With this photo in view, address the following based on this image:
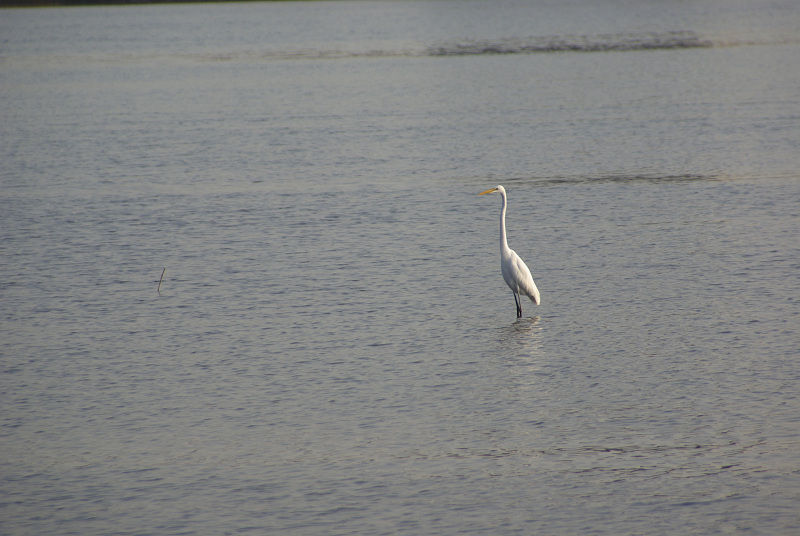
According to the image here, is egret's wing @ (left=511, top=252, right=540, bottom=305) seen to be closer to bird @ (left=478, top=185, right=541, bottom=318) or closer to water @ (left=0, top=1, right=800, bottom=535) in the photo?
bird @ (left=478, top=185, right=541, bottom=318)

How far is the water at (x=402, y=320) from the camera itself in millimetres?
6543

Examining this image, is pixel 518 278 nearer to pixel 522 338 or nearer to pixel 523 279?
pixel 523 279

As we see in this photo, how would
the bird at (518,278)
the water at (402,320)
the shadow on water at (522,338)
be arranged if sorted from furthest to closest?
the bird at (518,278), the shadow on water at (522,338), the water at (402,320)

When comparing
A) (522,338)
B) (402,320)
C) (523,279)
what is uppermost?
(523,279)

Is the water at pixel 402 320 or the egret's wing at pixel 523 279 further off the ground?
the egret's wing at pixel 523 279

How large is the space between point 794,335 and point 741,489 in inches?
129

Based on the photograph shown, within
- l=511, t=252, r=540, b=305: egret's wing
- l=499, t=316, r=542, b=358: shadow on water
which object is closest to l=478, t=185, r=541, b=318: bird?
l=511, t=252, r=540, b=305: egret's wing

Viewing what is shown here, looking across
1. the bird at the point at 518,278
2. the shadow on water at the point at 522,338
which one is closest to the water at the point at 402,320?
the shadow on water at the point at 522,338

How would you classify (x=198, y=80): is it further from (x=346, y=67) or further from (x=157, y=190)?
(x=157, y=190)

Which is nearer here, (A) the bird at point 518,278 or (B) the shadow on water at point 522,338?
(B) the shadow on water at point 522,338

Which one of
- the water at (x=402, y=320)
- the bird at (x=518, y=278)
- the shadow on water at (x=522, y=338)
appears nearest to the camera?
the water at (x=402, y=320)

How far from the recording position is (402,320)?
10055 mm

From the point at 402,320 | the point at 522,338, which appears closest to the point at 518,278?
the point at 522,338

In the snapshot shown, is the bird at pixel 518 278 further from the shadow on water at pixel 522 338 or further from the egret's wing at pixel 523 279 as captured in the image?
the shadow on water at pixel 522 338
